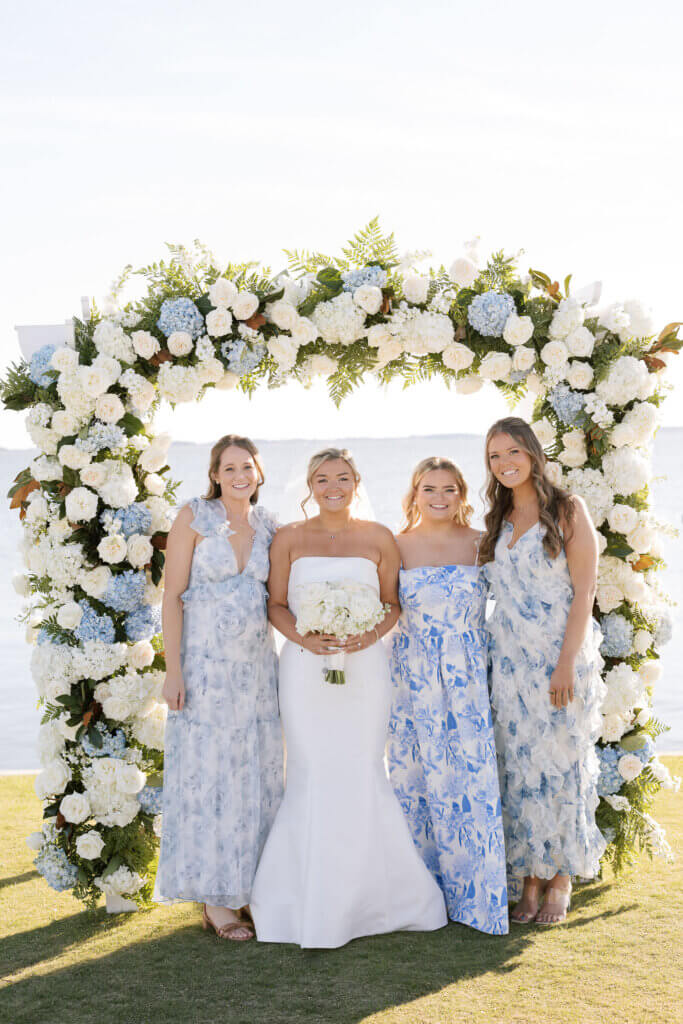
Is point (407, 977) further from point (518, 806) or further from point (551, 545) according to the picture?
point (551, 545)

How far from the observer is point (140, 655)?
19.1 feet

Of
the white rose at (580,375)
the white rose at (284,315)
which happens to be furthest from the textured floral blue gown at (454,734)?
the white rose at (284,315)

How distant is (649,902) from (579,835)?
29.8 inches

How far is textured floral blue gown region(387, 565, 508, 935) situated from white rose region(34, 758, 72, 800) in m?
2.04

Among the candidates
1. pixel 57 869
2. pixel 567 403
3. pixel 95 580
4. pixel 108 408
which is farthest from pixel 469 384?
pixel 57 869

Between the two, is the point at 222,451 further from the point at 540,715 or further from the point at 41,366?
the point at 540,715

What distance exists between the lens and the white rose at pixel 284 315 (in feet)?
A: 19.1

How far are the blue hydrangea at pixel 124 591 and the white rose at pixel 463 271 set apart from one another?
261 centimetres


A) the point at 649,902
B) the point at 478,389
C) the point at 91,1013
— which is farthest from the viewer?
the point at 478,389

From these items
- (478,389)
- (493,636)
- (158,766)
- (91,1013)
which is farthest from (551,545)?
(91,1013)

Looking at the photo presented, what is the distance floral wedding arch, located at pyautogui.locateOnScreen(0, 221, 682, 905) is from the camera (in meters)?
5.71

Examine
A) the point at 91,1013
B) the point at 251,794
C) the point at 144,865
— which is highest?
the point at 251,794

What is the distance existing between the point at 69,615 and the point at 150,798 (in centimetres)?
121

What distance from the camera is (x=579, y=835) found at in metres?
5.43
